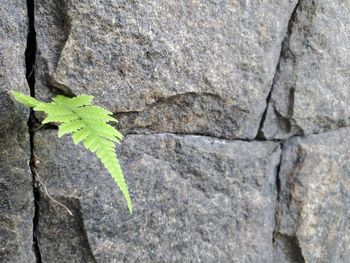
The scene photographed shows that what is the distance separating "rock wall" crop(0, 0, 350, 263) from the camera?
137 centimetres

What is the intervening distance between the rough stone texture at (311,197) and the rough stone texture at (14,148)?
3.48 ft

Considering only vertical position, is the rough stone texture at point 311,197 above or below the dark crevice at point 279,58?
below

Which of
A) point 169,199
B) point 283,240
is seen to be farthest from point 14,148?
point 283,240

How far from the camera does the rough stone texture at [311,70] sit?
181cm

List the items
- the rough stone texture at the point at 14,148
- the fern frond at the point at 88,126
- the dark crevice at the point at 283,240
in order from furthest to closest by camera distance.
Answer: the dark crevice at the point at 283,240 → the rough stone texture at the point at 14,148 → the fern frond at the point at 88,126

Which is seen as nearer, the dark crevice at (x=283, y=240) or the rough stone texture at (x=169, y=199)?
the rough stone texture at (x=169, y=199)

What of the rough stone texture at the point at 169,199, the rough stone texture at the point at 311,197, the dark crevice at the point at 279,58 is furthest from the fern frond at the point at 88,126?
the rough stone texture at the point at 311,197

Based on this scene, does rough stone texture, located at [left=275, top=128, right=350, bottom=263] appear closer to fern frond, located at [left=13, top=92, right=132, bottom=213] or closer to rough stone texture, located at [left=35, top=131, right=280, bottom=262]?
rough stone texture, located at [left=35, top=131, right=280, bottom=262]

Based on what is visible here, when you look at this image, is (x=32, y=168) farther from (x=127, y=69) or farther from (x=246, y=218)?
(x=246, y=218)

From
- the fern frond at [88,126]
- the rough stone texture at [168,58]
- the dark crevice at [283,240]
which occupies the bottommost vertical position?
the dark crevice at [283,240]

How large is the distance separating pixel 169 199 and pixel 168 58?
0.51 m

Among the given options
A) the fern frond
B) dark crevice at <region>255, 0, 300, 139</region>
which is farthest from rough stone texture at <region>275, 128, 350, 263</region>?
the fern frond

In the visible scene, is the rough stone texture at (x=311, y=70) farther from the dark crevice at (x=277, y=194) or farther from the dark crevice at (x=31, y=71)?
the dark crevice at (x=31, y=71)

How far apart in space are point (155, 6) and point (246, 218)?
0.91 meters
